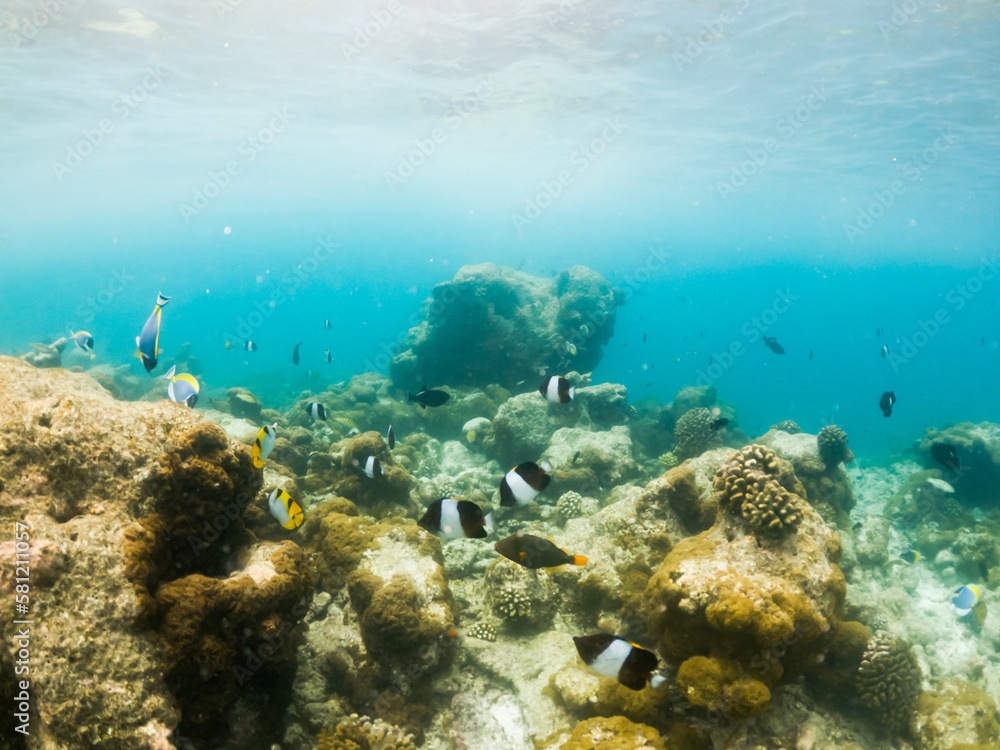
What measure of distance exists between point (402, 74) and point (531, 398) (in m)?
18.5

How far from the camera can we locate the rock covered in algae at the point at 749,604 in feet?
13.9

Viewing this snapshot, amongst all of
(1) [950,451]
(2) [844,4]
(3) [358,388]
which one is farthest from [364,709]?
(2) [844,4]

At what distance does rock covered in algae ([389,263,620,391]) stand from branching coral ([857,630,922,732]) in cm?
1169

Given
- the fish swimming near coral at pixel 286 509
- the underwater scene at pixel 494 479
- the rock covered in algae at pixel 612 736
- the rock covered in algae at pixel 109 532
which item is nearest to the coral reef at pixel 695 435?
the underwater scene at pixel 494 479

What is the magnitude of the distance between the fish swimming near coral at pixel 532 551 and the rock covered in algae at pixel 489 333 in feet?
40.3

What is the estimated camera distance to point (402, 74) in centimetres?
2256

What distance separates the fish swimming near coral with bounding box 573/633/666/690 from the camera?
312 cm

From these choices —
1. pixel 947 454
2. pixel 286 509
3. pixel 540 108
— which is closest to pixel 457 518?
pixel 286 509

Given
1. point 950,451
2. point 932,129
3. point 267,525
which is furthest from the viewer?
point 932,129

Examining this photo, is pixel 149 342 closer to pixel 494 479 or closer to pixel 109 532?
pixel 109 532

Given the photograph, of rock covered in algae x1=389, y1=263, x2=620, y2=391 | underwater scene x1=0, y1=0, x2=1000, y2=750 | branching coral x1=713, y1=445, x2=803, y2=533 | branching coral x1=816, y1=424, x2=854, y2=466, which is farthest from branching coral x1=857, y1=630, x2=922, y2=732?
rock covered in algae x1=389, y1=263, x2=620, y2=391

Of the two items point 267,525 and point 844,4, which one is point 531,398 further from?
point 844,4

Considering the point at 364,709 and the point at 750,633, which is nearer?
the point at 750,633

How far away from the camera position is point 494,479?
10859 mm
